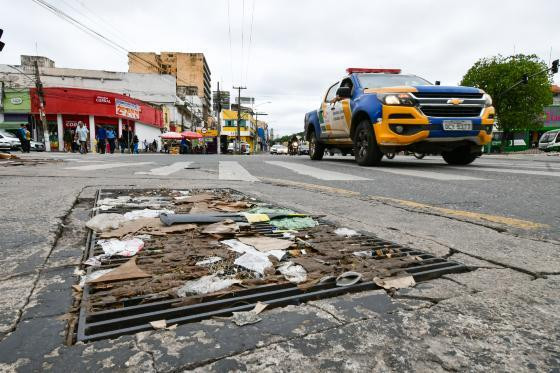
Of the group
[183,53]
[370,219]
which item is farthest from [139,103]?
[183,53]

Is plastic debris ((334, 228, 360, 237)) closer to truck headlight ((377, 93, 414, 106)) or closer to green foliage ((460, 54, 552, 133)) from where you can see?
truck headlight ((377, 93, 414, 106))

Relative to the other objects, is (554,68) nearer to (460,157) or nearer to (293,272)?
(460,157)

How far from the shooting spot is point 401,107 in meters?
5.68

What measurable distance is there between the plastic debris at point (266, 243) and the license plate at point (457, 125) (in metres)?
4.87

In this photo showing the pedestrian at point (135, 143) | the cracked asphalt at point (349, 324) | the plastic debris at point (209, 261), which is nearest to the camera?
the cracked asphalt at point (349, 324)

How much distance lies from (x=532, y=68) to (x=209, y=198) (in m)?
43.6

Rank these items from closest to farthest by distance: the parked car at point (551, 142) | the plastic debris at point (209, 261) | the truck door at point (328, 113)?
the plastic debris at point (209, 261), the truck door at point (328, 113), the parked car at point (551, 142)

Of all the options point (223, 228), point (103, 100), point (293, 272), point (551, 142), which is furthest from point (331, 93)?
point (103, 100)

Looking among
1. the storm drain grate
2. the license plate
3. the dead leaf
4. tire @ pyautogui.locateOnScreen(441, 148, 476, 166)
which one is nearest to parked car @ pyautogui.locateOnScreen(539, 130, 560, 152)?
tire @ pyautogui.locateOnScreen(441, 148, 476, 166)

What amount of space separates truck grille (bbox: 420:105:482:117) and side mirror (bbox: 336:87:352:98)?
1564mm

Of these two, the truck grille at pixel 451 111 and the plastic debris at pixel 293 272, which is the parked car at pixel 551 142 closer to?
the truck grille at pixel 451 111

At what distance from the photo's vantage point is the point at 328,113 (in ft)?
26.8

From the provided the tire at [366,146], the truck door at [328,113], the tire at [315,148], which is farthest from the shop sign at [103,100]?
the tire at [366,146]

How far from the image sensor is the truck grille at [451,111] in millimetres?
5695
